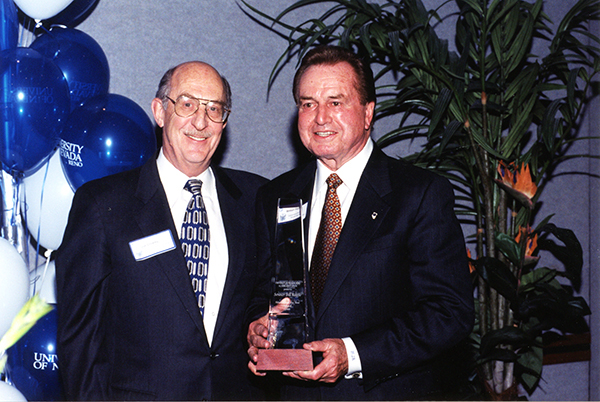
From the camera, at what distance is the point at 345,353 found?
156 cm

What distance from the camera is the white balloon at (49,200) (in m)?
2.42

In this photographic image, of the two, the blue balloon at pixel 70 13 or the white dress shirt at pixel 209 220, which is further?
the blue balloon at pixel 70 13

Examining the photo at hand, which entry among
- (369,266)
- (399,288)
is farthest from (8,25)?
(399,288)

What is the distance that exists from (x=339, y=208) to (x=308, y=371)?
1.86 ft

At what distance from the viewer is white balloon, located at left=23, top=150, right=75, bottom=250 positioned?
2422 millimetres

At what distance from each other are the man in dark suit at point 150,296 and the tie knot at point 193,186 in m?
0.04

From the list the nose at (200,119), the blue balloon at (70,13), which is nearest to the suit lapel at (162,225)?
the nose at (200,119)

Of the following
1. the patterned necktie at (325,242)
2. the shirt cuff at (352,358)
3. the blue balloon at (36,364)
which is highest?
the patterned necktie at (325,242)

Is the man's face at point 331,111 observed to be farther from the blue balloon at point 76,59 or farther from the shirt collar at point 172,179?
the blue balloon at point 76,59

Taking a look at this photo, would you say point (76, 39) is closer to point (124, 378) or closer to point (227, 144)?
point (227, 144)

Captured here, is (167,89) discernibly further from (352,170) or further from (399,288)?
(399,288)

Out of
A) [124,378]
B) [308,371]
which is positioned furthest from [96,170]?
[308,371]

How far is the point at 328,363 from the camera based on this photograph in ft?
4.92

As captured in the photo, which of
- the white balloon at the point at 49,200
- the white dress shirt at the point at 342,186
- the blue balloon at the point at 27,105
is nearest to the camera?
the white dress shirt at the point at 342,186
